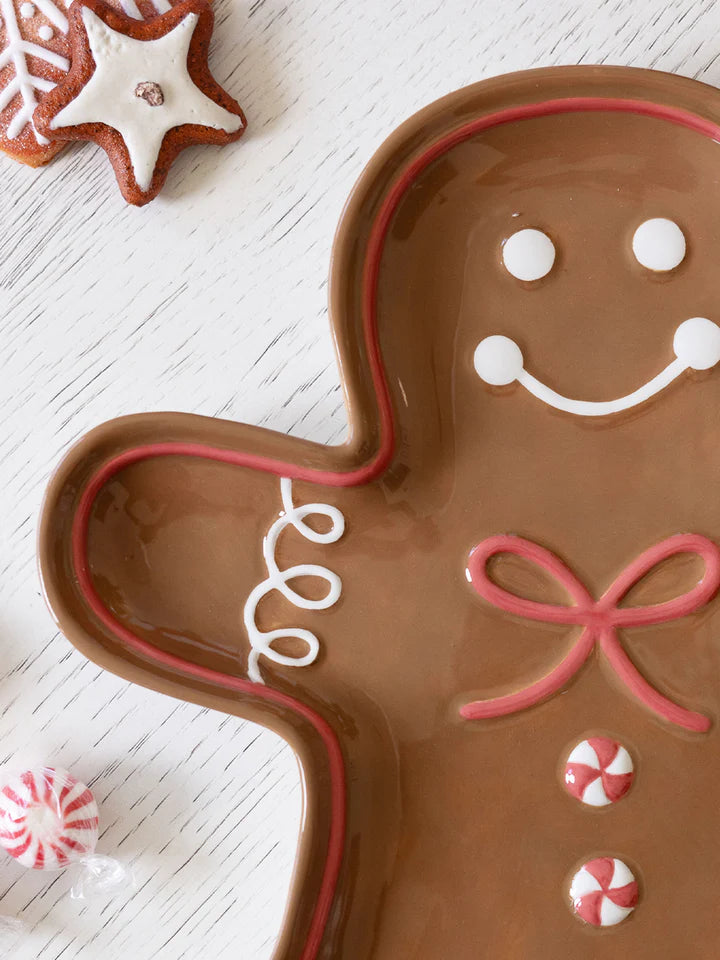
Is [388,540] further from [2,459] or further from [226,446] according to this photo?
[2,459]

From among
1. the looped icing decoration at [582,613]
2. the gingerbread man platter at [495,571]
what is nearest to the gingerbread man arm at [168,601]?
the gingerbread man platter at [495,571]

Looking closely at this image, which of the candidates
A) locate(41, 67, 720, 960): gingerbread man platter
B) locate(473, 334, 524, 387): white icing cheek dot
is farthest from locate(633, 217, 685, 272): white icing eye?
locate(473, 334, 524, 387): white icing cheek dot

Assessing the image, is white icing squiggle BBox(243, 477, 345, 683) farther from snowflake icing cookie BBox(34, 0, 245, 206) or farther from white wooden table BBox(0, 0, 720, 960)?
snowflake icing cookie BBox(34, 0, 245, 206)

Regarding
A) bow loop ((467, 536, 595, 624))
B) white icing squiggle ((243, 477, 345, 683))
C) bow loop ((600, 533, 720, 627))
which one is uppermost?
white icing squiggle ((243, 477, 345, 683))

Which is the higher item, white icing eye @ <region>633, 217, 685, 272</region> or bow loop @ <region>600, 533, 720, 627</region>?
white icing eye @ <region>633, 217, 685, 272</region>

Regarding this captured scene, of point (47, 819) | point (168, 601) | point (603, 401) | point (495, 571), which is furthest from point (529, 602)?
point (47, 819)

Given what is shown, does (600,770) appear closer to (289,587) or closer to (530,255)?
(289,587)

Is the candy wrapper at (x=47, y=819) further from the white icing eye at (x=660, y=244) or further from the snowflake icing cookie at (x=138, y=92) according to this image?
the white icing eye at (x=660, y=244)

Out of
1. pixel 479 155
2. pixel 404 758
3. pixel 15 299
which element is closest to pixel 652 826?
pixel 404 758
